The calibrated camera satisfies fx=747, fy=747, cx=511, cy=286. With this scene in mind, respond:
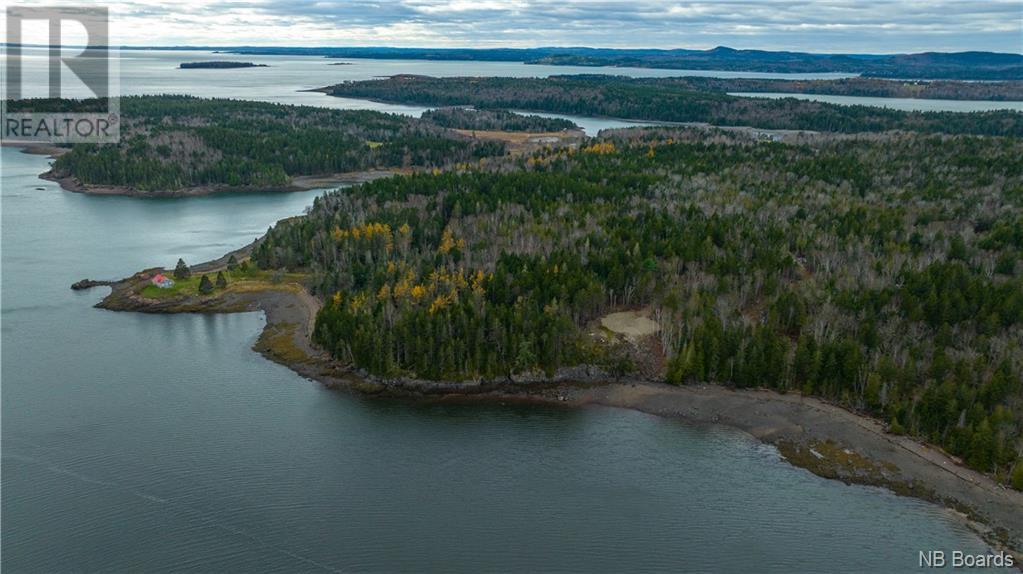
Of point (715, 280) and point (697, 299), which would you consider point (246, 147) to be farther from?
point (697, 299)

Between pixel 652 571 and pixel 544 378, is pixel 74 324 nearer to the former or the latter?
pixel 544 378

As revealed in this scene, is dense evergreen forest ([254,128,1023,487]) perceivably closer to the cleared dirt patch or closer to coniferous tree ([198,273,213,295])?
the cleared dirt patch

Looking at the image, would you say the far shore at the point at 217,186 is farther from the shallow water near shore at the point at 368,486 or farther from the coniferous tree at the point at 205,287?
the shallow water near shore at the point at 368,486

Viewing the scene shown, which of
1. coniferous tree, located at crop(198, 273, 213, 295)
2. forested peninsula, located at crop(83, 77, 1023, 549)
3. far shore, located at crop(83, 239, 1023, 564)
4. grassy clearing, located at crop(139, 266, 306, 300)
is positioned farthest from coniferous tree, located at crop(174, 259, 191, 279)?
far shore, located at crop(83, 239, 1023, 564)

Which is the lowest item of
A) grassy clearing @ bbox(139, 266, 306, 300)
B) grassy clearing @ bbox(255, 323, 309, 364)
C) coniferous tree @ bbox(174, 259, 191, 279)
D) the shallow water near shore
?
the shallow water near shore

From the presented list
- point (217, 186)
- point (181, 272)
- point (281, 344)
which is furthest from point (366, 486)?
point (217, 186)

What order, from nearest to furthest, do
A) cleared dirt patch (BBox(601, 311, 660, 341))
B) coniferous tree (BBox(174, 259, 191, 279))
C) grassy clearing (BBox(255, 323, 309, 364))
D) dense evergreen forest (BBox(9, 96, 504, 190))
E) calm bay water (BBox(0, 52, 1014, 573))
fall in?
calm bay water (BBox(0, 52, 1014, 573))
grassy clearing (BBox(255, 323, 309, 364))
cleared dirt patch (BBox(601, 311, 660, 341))
coniferous tree (BBox(174, 259, 191, 279))
dense evergreen forest (BBox(9, 96, 504, 190))
